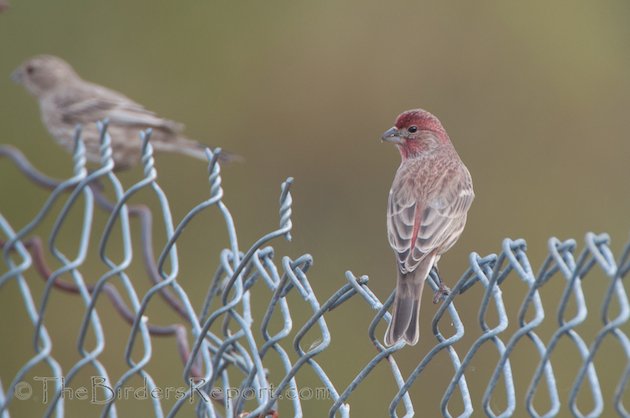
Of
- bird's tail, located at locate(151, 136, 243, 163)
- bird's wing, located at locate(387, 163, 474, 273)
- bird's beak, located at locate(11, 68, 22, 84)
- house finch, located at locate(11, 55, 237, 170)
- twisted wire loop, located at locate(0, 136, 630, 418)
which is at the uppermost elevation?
bird's beak, located at locate(11, 68, 22, 84)

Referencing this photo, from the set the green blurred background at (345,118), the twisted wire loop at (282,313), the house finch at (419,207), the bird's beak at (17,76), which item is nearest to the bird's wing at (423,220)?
Result: the house finch at (419,207)

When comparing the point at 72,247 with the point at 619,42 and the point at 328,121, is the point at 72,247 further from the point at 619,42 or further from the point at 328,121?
the point at 619,42

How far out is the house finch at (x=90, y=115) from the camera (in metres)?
7.05

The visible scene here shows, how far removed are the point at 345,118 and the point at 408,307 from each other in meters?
4.99

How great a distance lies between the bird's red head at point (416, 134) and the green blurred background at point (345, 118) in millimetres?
2427

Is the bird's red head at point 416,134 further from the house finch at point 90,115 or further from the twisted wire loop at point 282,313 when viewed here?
the house finch at point 90,115

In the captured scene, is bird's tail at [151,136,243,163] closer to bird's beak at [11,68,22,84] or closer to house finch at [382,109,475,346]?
bird's beak at [11,68,22,84]

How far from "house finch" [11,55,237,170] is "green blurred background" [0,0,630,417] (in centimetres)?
50

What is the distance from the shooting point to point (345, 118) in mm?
8422

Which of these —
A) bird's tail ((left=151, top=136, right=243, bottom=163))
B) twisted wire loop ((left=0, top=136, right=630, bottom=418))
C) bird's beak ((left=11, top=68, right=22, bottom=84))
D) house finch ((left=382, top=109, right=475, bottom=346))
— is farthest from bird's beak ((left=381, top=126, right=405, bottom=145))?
bird's beak ((left=11, top=68, right=22, bottom=84))

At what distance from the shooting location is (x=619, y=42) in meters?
8.89

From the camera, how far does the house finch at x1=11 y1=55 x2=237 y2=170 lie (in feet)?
23.1

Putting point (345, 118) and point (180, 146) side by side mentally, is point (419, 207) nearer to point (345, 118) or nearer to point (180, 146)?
point (180, 146)

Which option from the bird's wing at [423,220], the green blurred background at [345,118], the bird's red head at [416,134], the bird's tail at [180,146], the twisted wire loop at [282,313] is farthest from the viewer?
the green blurred background at [345,118]
